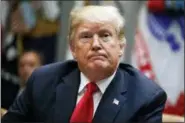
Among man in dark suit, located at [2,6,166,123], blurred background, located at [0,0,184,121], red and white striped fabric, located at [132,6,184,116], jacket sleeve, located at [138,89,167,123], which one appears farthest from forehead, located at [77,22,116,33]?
red and white striped fabric, located at [132,6,184,116]

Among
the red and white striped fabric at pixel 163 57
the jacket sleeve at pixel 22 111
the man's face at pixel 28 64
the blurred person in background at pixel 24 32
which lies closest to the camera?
the jacket sleeve at pixel 22 111

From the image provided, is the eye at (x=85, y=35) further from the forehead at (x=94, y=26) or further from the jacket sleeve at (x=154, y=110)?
the jacket sleeve at (x=154, y=110)

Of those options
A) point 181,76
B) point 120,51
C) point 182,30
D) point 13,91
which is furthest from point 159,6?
point 120,51

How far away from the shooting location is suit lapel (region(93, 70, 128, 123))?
6.36ft

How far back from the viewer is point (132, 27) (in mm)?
4285

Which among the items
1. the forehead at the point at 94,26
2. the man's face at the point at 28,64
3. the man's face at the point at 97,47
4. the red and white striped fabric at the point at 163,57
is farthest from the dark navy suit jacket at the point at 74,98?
the red and white striped fabric at the point at 163,57

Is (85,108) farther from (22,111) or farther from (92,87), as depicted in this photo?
(22,111)

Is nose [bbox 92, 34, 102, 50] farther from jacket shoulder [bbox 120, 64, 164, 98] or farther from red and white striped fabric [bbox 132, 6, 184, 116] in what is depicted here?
red and white striped fabric [bbox 132, 6, 184, 116]

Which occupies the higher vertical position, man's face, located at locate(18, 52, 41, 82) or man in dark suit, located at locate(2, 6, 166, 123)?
man in dark suit, located at locate(2, 6, 166, 123)

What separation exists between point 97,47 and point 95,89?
0.58 feet

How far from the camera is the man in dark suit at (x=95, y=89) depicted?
6.36ft

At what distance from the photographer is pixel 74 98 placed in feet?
6.58

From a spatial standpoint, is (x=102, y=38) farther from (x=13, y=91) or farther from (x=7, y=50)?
(x=7, y=50)

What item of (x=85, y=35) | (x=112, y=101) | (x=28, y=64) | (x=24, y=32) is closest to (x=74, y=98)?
(x=112, y=101)
